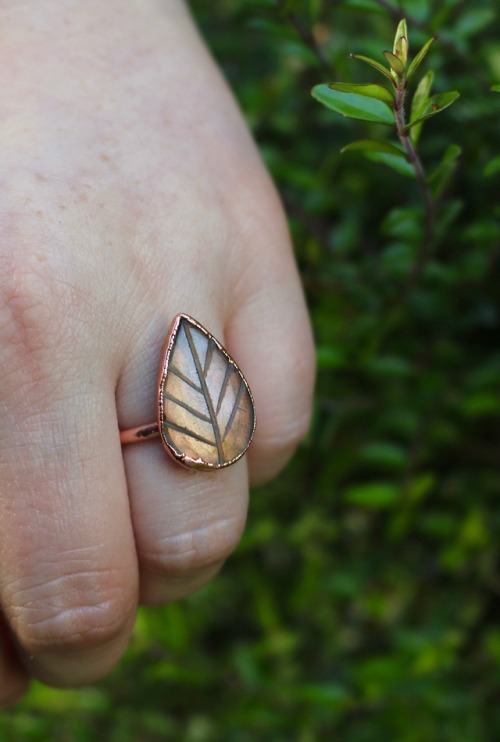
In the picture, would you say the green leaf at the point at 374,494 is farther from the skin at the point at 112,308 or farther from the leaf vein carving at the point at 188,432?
the leaf vein carving at the point at 188,432

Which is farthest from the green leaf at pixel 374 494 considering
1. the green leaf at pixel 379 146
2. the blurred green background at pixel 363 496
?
the green leaf at pixel 379 146

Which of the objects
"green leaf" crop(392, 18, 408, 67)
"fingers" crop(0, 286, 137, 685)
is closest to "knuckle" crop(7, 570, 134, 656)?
"fingers" crop(0, 286, 137, 685)

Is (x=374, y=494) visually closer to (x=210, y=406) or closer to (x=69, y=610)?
(x=210, y=406)

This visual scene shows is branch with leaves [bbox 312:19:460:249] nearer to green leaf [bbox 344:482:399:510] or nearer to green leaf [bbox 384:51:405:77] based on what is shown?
green leaf [bbox 384:51:405:77]

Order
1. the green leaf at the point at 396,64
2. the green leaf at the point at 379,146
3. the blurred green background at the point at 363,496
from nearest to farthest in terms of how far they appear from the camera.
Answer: the green leaf at the point at 396,64, the green leaf at the point at 379,146, the blurred green background at the point at 363,496

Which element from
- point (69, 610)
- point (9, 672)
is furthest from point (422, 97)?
point (9, 672)

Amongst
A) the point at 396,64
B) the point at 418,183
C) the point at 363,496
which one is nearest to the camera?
the point at 396,64

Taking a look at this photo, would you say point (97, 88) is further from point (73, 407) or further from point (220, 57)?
point (220, 57)

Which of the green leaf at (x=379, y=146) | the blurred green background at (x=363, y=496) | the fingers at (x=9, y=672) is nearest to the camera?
the green leaf at (x=379, y=146)
